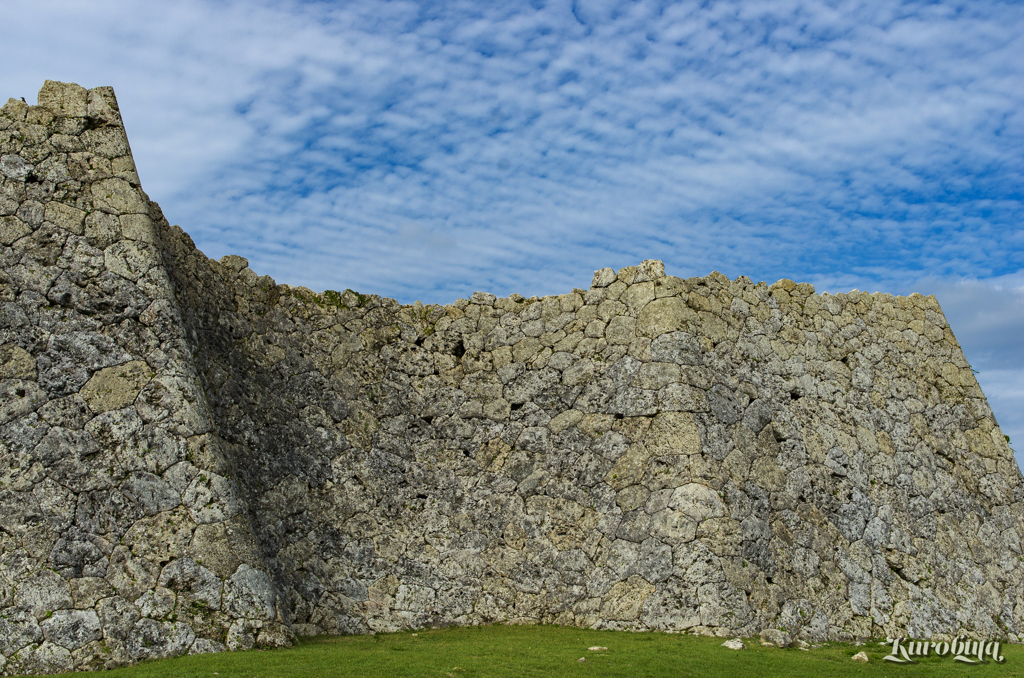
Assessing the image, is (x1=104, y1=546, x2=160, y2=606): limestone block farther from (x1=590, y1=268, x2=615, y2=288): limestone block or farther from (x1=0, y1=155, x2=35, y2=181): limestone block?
(x1=590, y1=268, x2=615, y2=288): limestone block

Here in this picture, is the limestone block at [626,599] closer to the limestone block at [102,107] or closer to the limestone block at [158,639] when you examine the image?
the limestone block at [158,639]

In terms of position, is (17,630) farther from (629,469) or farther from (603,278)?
(603,278)

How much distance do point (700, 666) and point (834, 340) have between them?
6331 millimetres

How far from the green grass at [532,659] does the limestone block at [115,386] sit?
8.88 feet

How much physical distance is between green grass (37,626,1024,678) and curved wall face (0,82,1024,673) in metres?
0.43

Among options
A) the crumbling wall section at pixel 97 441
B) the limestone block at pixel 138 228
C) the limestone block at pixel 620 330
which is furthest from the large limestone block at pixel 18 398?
the limestone block at pixel 620 330

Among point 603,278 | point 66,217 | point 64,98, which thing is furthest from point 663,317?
point 64,98

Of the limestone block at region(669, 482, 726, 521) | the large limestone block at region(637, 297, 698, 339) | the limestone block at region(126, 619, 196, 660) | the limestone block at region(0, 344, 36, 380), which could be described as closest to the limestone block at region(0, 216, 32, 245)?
the limestone block at region(0, 344, 36, 380)

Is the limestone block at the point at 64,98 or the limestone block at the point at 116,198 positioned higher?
the limestone block at the point at 64,98

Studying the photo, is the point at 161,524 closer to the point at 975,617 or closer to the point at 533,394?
the point at 533,394

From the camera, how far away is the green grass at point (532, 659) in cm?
780

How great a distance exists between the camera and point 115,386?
9.15m

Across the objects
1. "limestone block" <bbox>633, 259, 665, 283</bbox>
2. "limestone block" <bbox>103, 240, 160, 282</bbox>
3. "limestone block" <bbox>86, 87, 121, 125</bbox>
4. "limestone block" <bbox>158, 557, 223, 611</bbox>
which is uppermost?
"limestone block" <bbox>86, 87, 121, 125</bbox>

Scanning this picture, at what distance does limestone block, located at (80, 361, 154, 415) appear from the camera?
9.04 meters
